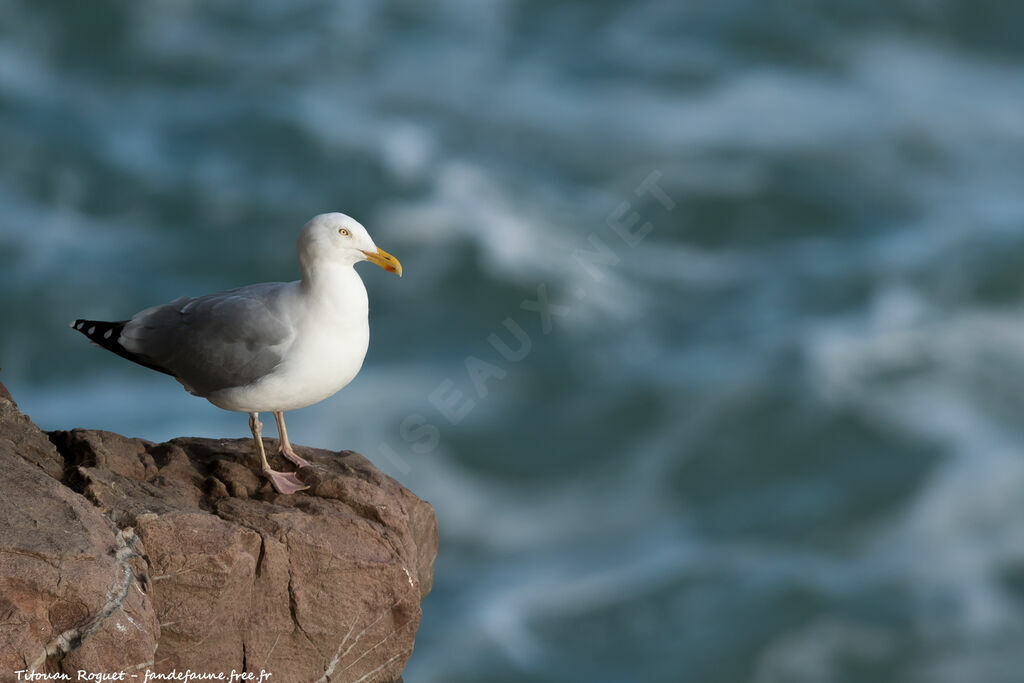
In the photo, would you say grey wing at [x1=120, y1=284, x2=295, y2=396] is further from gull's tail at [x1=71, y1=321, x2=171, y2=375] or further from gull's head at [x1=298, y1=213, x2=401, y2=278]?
gull's head at [x1=298, y1=213, x2=401, y2=278]

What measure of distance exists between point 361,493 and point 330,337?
803 millimetres

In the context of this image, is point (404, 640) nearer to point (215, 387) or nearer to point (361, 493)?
point (361, 493)

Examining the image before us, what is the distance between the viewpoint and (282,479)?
716cm

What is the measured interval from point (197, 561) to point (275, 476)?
917 millimetres

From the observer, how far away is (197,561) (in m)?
6.31

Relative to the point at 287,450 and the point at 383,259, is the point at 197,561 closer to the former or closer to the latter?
the point at 287,450

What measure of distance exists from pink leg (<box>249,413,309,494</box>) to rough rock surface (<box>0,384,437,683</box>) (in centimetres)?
5

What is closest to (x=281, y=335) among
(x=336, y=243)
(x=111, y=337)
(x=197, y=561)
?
(x=336, y=243)

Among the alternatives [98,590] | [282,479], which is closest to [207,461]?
[282,479]

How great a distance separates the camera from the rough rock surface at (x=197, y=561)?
584 cm

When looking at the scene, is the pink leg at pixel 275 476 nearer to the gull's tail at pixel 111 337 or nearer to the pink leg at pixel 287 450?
the pink leg at pixel 287 450

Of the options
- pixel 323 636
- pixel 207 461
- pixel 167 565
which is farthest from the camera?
pixel 207 461

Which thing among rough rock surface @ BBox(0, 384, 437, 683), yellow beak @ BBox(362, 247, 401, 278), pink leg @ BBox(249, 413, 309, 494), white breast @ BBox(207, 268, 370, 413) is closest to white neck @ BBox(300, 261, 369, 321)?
white breast @ BBox(207, 268, 370, 413)

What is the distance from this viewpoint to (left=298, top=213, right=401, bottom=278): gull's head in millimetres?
6828
